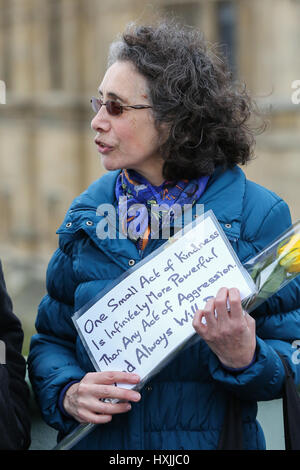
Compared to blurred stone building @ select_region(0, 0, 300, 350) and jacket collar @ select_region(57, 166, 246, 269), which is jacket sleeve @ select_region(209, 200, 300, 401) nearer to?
jacket collar @ select_region(57, 166, 246, 269)

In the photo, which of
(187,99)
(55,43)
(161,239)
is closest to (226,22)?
(55,43)

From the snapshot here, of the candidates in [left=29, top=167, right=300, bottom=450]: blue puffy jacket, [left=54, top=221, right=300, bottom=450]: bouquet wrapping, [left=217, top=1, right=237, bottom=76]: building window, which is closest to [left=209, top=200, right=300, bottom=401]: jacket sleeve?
[left=29, top=167, right=300, bottom=450]: blue puffy jacket

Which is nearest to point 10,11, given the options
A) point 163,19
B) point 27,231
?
point 27,231

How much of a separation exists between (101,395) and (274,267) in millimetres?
624

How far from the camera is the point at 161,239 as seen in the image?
266cm

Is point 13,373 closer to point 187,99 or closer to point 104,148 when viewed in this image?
point 104,148

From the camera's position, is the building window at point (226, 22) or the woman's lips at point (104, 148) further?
the building window at point (226, 22)

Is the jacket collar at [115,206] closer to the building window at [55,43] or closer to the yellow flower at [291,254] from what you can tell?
the yellow flower at [291,254]

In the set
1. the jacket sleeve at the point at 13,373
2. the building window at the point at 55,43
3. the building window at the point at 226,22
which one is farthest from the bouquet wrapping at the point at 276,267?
the building window at the point at 55,43

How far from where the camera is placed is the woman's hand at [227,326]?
2.34 meters

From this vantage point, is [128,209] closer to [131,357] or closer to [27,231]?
[131,357]

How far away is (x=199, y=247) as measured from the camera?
8.37ft

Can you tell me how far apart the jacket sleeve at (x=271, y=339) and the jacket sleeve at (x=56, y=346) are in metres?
0.49

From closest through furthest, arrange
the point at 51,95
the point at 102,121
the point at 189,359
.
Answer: the point at 189,359 → the point at 102,121 → the point at 51,95
